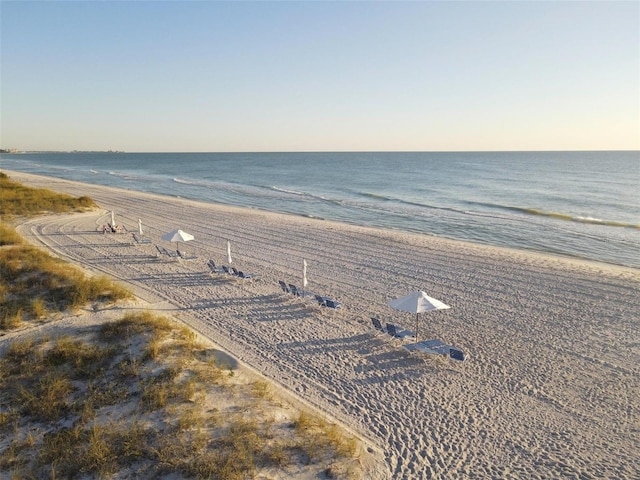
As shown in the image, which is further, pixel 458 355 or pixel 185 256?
pixel 185 256

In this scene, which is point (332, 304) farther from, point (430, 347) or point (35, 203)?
point (35, 203)

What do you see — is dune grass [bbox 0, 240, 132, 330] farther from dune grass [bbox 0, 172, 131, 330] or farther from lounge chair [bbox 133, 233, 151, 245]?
lounge chair [bbox 133, 233, 151, 245]

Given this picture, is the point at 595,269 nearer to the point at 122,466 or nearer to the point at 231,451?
the point at 231,451

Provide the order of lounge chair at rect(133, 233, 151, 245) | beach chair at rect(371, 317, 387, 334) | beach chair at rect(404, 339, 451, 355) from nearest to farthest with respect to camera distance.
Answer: beach chair at rect(404, 339, 451, 355) → beach chair at rect(371, 317, 387, 334) → lounge chair at rect(133, 233, 151, 245)

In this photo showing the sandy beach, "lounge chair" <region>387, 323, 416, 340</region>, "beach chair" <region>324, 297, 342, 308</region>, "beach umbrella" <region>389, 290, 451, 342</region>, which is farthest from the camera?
"beach chair" <region>324, 297, 342, 308</region>

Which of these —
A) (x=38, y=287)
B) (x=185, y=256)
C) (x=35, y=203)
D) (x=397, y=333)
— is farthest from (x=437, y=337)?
(x=35, y=203)

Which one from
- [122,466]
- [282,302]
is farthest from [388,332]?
[122,466]

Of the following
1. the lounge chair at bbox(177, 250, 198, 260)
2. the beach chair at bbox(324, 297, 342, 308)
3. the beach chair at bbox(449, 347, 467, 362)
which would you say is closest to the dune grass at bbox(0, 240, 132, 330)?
the lounge chair at bbox(177, 250, 198, 260)
